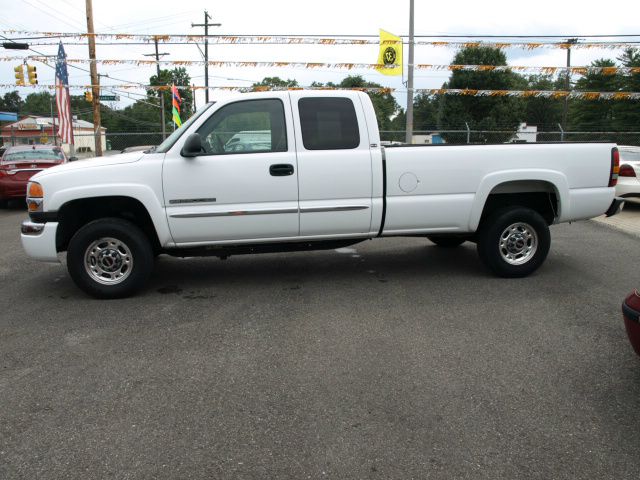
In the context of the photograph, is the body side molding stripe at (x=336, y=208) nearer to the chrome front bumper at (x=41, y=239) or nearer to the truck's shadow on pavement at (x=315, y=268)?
the truck's shadow on pavement at (x=315, y=268)

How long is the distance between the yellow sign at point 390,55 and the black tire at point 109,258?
11.8 metres

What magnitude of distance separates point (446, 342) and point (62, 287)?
429cm

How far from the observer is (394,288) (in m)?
6.07

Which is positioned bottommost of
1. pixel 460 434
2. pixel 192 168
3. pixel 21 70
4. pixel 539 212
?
pixel 460 434

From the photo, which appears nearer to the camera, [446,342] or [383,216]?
[446,342]

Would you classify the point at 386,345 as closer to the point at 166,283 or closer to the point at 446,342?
the point at 446,342

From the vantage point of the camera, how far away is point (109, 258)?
18.7ft

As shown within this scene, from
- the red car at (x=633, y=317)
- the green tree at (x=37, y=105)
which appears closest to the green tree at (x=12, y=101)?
the green tree at (x=37, y=105)

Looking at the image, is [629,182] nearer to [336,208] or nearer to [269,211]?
[336,208]

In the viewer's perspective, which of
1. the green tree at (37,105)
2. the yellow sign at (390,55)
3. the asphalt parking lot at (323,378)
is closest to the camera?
the asphalt parking lot at (323,378)

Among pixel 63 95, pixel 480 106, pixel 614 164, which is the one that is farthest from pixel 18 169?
pixel 480 106

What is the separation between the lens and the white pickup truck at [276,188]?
5590 millimetres

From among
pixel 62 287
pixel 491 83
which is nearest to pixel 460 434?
pixel 62 287

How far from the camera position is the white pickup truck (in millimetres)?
5590
